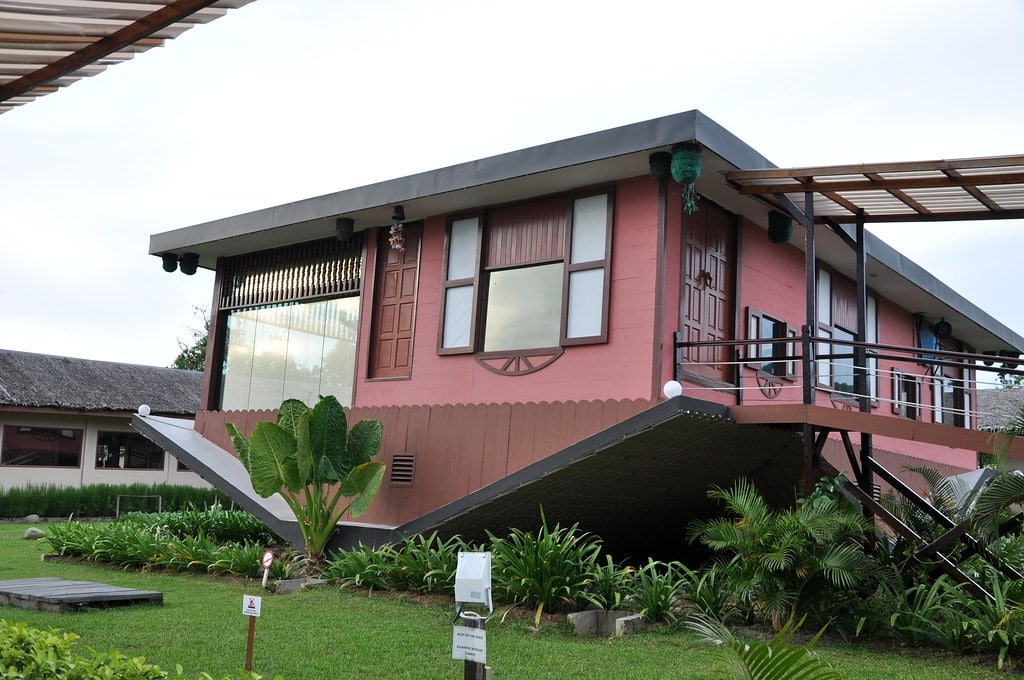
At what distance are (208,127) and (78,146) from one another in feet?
10.3

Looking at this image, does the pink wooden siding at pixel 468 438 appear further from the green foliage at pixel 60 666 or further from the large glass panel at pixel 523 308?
the green foliage at pixel 60 666

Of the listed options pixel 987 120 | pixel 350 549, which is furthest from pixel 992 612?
pixel 987 120

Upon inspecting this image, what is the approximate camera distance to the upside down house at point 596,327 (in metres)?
9.52

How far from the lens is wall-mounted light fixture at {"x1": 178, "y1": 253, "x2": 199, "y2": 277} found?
15.5 m

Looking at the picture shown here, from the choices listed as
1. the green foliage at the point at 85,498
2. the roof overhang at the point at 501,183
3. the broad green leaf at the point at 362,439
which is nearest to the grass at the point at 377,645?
the broad green leaf at the point at 362,439

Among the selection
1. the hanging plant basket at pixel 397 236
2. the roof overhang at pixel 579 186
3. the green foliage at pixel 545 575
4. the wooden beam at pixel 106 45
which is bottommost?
the green foliage at pixel 545 575

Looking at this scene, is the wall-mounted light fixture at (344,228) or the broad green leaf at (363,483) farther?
the wall-mounted light fixture at (344,228)

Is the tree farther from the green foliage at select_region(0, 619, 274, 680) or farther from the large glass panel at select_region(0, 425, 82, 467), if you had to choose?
the green foliage at select_region(0, 619, 274, 680)

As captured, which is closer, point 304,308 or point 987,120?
point 304,308

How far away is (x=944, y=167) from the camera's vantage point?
869cm

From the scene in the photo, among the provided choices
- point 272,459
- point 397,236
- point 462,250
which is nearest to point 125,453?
point 397,236

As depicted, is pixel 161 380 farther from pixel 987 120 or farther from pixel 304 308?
pixel 987 120

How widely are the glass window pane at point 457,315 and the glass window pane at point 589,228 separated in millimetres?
1625

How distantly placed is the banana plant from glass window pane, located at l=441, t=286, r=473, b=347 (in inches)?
57.6
